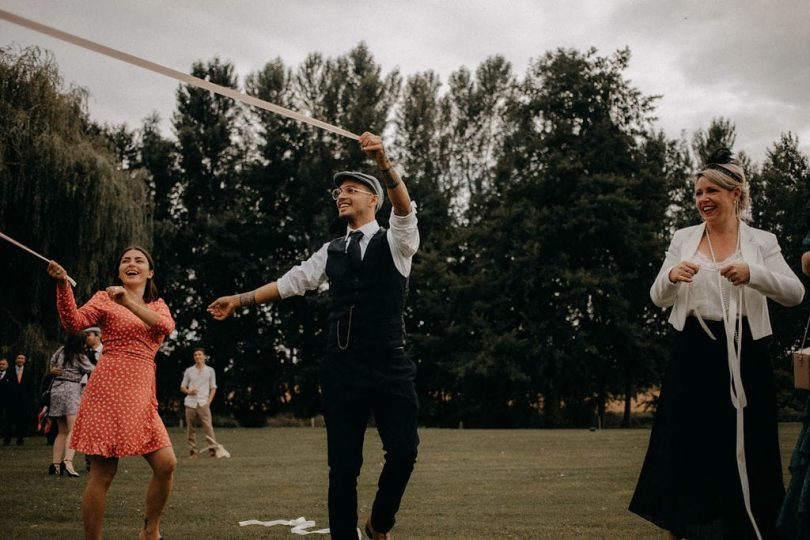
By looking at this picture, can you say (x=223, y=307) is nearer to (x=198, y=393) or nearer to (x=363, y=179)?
(x=363, y=179)

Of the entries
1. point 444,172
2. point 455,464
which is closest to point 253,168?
point 444,172

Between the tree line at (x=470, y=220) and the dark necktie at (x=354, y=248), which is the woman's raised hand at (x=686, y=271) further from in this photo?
the tree line at (x=470, y=220)

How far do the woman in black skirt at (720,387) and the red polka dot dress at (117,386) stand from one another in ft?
11.1

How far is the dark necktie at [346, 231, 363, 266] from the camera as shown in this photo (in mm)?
5488

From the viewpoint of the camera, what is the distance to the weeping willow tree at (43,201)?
76.2 feet

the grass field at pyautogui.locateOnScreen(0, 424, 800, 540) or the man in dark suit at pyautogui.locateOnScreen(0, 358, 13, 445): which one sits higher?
the man in dark suit at pyautogui.locateOnScreen(0, 358, 13, 445)

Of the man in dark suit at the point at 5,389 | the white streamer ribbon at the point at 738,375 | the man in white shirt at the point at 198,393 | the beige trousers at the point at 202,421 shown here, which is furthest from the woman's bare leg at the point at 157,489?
the man in dark suit at the point at 5,389

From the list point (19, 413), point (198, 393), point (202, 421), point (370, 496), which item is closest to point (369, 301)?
point (370, 496)

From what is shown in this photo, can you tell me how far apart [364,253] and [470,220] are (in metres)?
41.5

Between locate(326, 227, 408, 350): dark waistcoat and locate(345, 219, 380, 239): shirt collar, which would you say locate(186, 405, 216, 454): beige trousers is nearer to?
locate(345, 219, 380, 239): shirt collar

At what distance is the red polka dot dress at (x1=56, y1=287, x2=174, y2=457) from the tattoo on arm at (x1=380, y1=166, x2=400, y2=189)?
186 centimetres

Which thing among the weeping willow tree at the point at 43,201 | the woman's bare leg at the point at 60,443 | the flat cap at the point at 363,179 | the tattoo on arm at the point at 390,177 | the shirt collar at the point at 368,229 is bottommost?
the woman's bare leg at the point at 60,443

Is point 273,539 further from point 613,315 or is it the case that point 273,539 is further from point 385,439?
point 613,315

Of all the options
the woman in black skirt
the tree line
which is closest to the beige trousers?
the woman in black skirt
